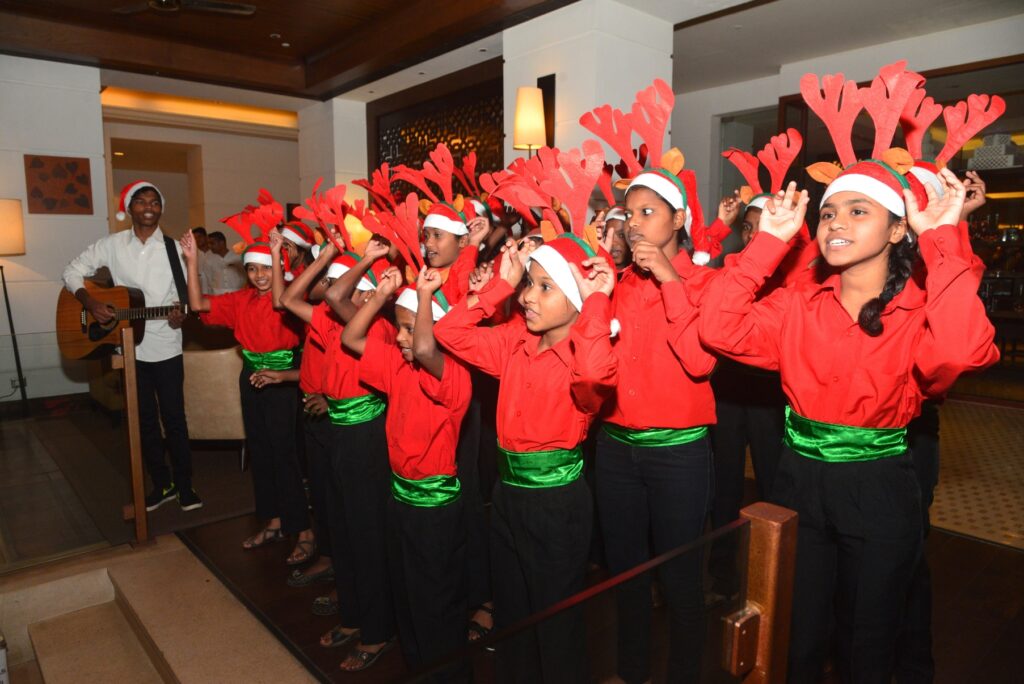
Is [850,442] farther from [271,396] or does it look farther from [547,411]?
[271,396]

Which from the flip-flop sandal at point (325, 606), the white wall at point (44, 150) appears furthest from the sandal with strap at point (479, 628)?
the white wall at point (44, 150)

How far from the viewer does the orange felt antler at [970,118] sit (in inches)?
62.1

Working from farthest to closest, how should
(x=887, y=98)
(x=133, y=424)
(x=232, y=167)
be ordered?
1. (x=232, y=167)
2. (x=133, y=424)
3. (x=887, y=98)

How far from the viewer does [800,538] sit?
5.37 feet

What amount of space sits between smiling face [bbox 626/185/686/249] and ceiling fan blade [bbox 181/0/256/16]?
3.34 meters

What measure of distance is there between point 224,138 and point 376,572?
969 cm

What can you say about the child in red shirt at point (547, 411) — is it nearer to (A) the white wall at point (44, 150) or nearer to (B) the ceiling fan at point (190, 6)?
(B) the ceiling fan at point (190, 6)

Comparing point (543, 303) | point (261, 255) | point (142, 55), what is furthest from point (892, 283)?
point (142, 55)

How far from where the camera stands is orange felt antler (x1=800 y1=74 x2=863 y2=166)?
1705mm

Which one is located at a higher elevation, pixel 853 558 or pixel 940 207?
pixel 940 207

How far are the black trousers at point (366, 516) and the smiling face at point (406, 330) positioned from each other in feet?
1.49

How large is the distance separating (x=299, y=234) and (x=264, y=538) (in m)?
1.46

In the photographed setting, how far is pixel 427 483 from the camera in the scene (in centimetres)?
197

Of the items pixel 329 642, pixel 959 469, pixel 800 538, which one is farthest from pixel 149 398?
pixel 959 469
